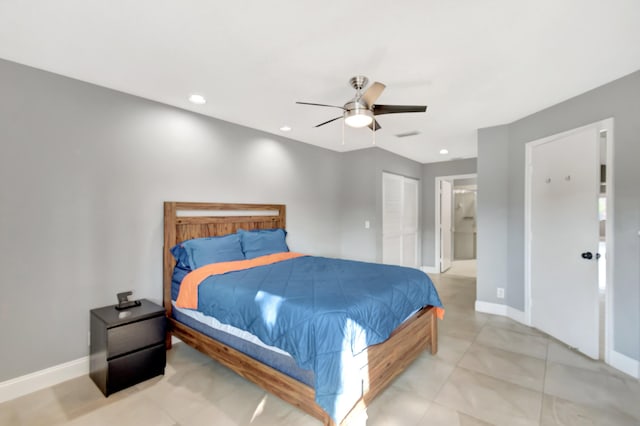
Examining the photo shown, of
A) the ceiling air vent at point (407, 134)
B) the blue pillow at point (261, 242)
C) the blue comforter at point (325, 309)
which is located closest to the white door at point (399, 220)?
the ceiling air vent at point (407, 134)

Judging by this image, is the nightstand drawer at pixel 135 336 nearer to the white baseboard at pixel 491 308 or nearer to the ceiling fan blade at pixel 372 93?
the ceiling fan blade at pixel 372 93

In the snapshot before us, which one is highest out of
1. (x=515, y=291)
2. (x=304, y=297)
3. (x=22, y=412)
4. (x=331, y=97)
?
(x=331, y=97)

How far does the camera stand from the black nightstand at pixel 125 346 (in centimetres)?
223

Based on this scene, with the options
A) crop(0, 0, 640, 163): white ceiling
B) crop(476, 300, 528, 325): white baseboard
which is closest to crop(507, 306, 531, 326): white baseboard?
crop(476, 300, 528, 325): white baseboard

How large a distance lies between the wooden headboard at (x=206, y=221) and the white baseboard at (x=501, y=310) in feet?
9.86

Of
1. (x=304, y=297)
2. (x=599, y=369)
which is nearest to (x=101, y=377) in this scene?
(x=304, y=297)

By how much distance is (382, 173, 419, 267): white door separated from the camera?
543 cm

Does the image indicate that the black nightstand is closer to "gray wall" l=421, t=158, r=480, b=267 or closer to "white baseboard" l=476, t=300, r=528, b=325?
"white baseboard" l=476, t=300, r=528, b=325

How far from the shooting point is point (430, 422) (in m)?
1.90

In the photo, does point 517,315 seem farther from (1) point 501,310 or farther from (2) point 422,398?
(2) point 422,398

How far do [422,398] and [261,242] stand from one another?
2318 millimetres

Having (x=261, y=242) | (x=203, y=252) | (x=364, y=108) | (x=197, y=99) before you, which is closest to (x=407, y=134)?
(x=364, y=108)

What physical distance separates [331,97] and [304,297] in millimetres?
1972

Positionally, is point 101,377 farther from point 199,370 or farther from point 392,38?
point 392,38
